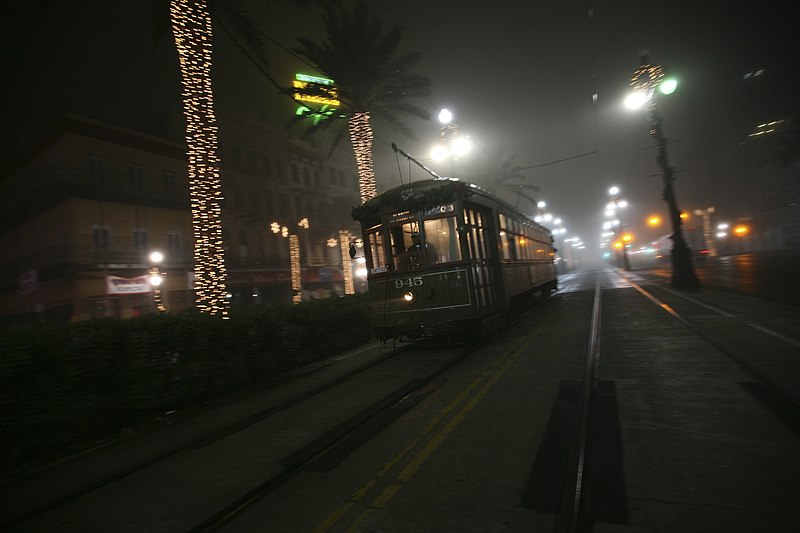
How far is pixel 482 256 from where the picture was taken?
10.1m

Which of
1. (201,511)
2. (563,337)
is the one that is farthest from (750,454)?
(563,337)

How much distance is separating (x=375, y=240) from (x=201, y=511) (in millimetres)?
7150

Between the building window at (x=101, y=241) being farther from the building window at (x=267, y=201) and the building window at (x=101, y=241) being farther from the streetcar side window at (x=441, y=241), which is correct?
the streetcar side window at (x=441, y=241)

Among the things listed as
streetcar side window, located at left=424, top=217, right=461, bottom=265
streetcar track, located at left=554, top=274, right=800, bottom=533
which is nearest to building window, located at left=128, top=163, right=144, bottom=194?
streetcar side window, located at left=424, top=217, right=461, bottom=265

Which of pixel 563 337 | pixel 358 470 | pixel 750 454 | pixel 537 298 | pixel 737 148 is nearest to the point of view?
pixel 750 454

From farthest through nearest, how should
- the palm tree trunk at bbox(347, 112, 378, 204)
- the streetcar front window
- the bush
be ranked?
the palm tree trunk at bbox(347, 112, 378, 204)
the streetcar front window
the bush

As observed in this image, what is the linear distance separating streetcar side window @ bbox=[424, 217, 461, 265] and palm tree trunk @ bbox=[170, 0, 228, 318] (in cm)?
524

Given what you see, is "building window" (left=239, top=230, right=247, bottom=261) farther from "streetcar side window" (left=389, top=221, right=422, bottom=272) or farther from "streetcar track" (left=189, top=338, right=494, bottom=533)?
"streetcar track" (left=189, top=338, right=494, bottom=533)

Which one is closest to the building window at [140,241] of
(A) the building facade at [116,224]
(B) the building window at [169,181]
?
(A) the building facade at [116,224]

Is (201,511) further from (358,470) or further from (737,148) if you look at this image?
(737,148)

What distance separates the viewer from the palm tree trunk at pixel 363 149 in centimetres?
1842

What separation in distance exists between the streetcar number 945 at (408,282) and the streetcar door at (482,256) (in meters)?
1.21

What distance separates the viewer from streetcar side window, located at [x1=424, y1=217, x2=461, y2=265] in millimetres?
9156

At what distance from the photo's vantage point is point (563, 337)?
9680mm
